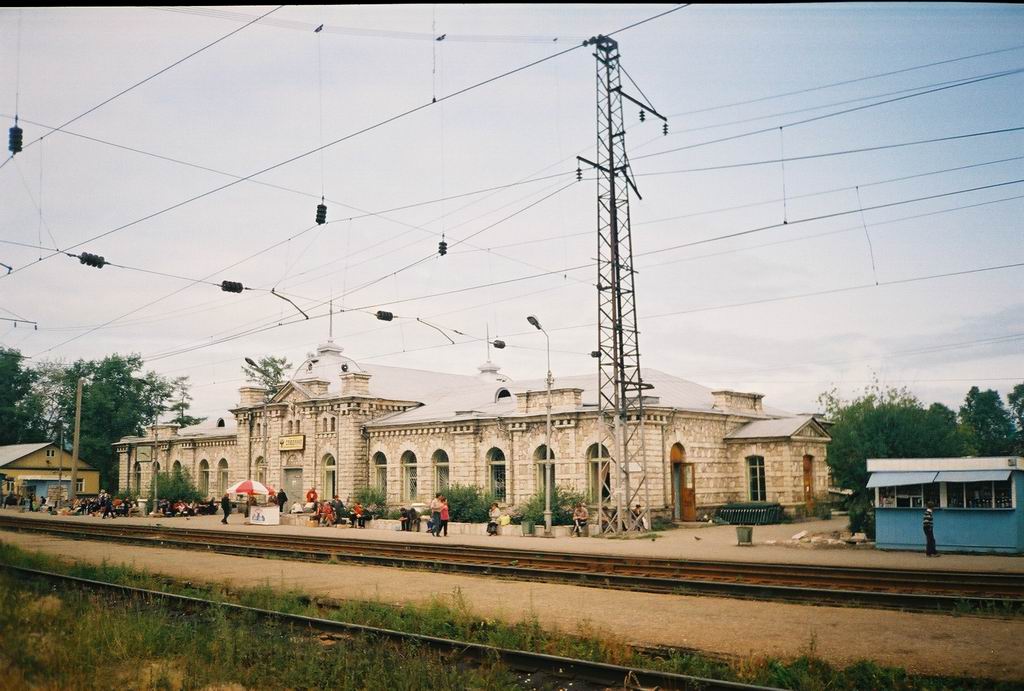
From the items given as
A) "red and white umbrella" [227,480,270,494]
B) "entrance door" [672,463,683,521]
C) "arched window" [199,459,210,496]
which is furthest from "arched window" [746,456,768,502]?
"arched window" [199,459,210,496]

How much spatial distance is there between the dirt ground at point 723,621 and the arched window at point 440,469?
1980cm

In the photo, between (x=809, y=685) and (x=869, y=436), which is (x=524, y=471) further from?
(x=809, y=685)

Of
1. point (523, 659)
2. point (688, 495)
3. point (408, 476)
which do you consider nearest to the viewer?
point (523, 659)

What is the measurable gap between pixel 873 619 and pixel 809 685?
4577 mm

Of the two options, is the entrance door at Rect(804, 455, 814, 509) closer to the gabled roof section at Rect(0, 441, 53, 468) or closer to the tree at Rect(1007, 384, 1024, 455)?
the gabled roof section at Rect(0, 441, 53, 468)

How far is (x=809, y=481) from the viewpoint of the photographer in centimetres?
3588

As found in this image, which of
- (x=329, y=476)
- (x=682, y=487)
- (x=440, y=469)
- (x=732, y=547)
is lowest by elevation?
(x=732, y=547)

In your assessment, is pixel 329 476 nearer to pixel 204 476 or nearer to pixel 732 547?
pixel 204 476

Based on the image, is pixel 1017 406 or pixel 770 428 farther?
pixel 1017 406

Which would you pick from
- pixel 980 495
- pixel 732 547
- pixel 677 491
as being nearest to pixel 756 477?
pixel 677 491

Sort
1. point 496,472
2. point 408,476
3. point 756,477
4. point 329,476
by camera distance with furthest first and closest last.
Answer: point 329,476
point 408,476
point 496,472
point 756,477

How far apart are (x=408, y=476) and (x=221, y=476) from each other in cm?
1811

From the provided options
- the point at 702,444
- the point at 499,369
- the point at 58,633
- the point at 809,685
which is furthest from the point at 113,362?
the point at 809,685

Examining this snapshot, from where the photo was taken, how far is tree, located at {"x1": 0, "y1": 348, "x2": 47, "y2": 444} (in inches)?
2680
